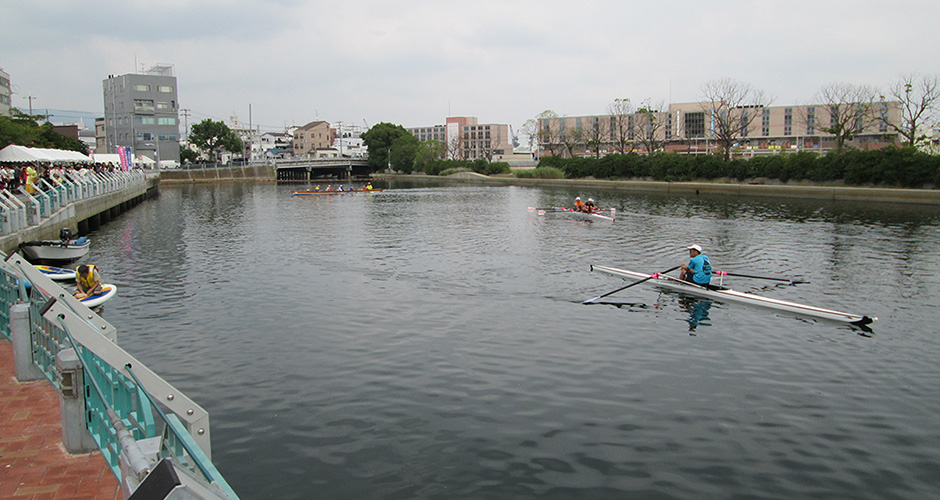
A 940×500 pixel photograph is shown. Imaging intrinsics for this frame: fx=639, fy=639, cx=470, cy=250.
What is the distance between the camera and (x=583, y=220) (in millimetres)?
39188

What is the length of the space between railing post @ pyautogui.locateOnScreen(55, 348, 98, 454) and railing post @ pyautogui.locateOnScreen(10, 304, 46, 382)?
235 cm

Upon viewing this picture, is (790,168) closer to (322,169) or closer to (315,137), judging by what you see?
(322,169)

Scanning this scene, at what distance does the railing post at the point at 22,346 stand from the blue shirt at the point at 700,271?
15.8 m

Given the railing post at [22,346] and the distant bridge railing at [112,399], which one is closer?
the distant bridge railing at [112,399]

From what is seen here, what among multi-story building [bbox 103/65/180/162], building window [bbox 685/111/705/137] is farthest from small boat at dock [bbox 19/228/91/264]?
building window [bbox 685/111/705/137]

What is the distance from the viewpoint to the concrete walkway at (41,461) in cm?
570

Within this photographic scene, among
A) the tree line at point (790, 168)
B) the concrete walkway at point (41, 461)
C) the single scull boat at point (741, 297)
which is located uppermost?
the tree line at point (790, 168)

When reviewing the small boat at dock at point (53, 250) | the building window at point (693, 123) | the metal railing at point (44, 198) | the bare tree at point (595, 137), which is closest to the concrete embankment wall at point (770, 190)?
the bare tree at point (595, 137)

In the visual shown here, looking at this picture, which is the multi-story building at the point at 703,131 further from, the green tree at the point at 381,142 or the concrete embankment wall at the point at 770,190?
the green tree at the point at 381,142

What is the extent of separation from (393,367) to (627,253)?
1593 centimetres

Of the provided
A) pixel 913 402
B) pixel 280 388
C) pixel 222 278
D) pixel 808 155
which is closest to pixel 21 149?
pixel 222 278

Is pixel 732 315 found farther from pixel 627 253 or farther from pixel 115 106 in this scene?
pixel 115 106

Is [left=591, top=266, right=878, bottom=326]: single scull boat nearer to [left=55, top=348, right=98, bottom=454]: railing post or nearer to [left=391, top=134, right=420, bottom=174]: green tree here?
[left=55, top=348, right=98, bottom=454]: railing post

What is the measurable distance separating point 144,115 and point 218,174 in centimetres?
1897
